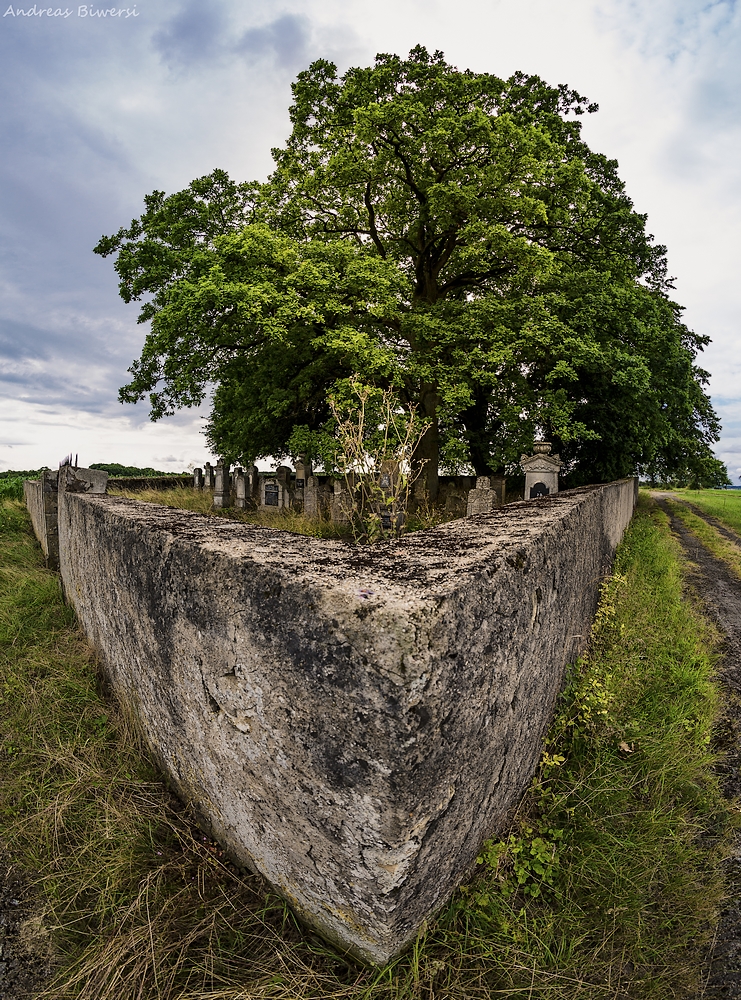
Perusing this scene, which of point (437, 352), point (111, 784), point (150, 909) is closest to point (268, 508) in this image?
point (437, 352)

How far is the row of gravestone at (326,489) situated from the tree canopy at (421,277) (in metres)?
0.92

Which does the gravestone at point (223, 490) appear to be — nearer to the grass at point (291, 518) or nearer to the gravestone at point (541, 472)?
the grass at point (291, 518)

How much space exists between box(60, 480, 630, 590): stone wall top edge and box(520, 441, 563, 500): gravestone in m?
8.17

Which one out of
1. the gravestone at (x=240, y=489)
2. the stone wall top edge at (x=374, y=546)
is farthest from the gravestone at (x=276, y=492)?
the stone wall top edge at (x=374, y=546)

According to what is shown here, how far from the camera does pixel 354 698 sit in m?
1.67

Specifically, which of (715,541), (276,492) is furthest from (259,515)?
(715,541)

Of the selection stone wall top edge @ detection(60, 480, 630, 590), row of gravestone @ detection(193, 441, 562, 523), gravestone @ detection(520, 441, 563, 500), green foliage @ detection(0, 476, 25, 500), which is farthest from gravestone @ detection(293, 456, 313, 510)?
stone wall top edge @ detection(60, 480, 630, 590)

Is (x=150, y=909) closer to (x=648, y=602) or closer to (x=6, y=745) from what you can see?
(x=6, y=745)

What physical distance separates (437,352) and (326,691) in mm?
12537

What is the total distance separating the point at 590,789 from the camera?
9.39 feet

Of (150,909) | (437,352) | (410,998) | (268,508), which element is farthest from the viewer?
(268,508)

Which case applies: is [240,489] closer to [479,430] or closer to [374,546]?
[479,430]

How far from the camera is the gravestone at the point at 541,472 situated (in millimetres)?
11703

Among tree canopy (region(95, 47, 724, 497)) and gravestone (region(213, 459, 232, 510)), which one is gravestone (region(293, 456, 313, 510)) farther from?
gravestone (region(213, 459, 232, 510))
